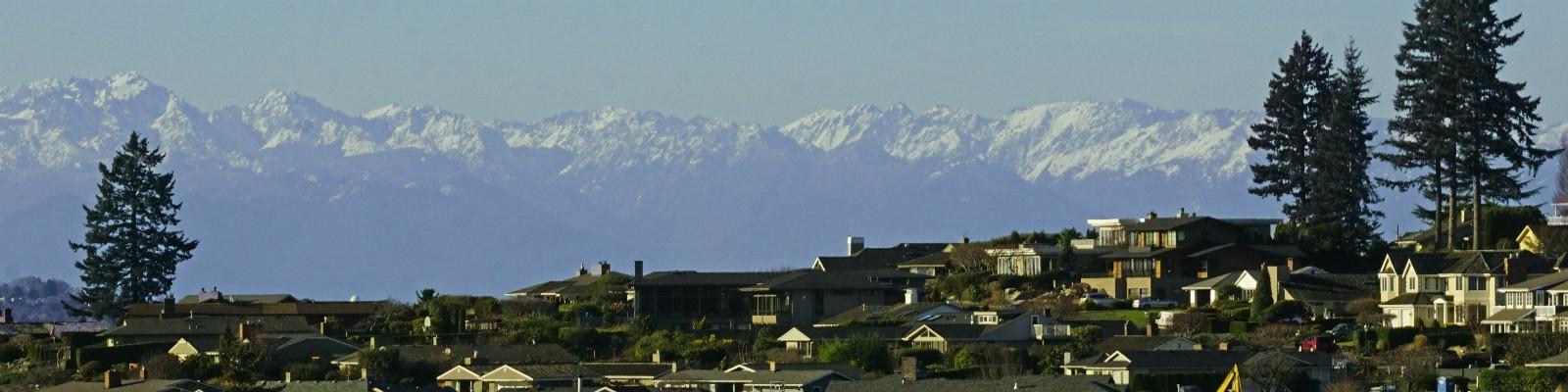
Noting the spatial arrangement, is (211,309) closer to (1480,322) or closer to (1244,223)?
(1244,223)

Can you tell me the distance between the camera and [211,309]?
5020 inches

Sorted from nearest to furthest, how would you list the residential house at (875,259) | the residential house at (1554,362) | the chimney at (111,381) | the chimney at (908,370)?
the residential house at (1554,362), the chimney at (908,370), the chimney at (111,381), the residential house at (875,259)

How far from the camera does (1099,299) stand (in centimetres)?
11356

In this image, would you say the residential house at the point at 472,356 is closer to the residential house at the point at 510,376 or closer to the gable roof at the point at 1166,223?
the residential house at the point at 510,376

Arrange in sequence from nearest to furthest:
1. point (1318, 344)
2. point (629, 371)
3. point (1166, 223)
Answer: point (1318, 344) → point (629, 371) → point (1166, 223)

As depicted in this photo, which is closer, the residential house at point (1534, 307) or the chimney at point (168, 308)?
the residential house at point (1534, 307)

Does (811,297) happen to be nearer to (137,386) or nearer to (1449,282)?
(1449,282)

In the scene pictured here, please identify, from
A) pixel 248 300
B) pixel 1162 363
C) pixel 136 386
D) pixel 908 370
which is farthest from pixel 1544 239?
pixel 248 300

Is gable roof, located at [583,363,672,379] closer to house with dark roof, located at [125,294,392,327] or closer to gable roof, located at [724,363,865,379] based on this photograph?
gable roof, located at [724,363,865,379]

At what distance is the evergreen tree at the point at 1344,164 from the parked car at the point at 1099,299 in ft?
34.7

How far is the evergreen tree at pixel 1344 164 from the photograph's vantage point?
405 feet

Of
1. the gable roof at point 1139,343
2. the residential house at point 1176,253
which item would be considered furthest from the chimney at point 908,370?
the residential house at point 1176,253

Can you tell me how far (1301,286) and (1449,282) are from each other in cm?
575

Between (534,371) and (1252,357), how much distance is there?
20874 millimetres
